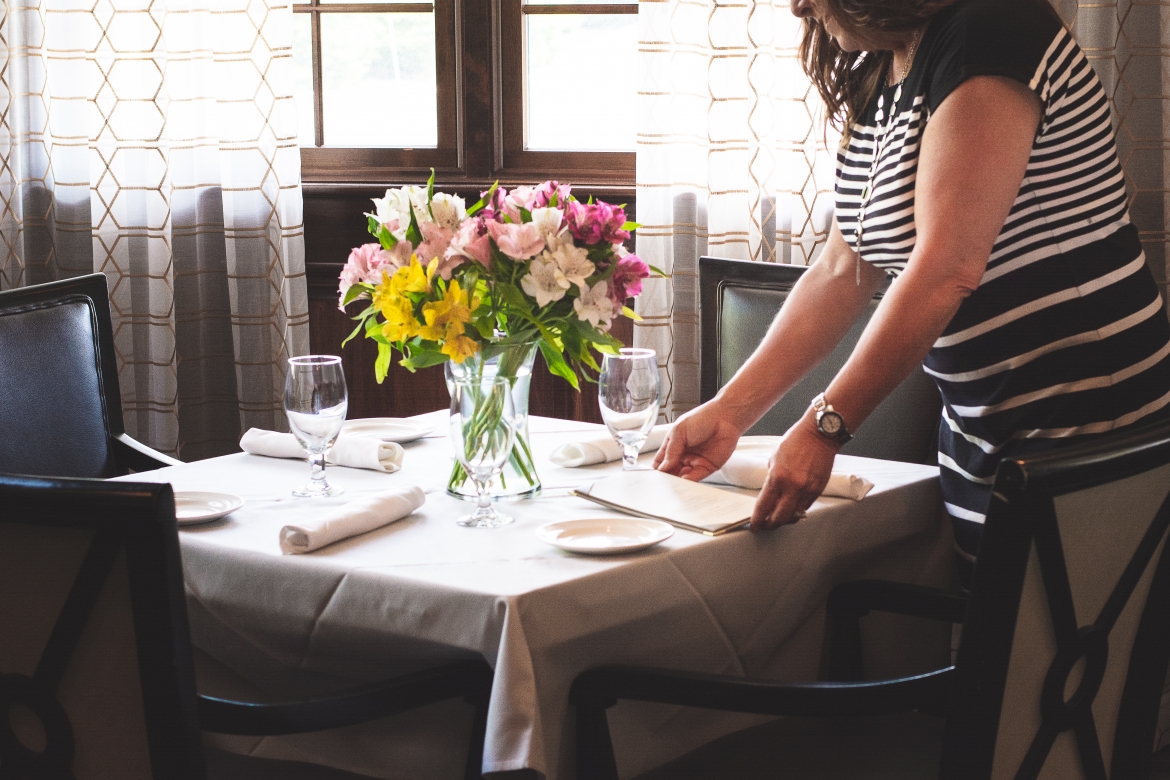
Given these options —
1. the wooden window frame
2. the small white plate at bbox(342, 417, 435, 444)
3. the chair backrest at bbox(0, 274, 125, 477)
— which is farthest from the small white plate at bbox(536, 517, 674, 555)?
the wooden window frame

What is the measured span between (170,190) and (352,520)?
93.1 inches

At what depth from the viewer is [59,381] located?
2.12 m

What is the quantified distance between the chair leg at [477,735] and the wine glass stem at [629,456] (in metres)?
0.56

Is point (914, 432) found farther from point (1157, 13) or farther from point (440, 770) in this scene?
point (1157, 13)

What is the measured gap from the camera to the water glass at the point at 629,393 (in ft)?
5.37

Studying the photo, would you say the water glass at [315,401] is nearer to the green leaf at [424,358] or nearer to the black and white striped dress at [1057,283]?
the green leaf at [424,358]

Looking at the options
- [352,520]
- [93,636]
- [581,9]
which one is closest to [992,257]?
[352,520]

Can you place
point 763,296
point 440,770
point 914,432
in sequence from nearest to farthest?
1. point 440,770
2. point 914,432
3. point 763,296

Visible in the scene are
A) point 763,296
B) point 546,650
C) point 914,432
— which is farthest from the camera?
point 763,296

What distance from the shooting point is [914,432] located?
2088 mm

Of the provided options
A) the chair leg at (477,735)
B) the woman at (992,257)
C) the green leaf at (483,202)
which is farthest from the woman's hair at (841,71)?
the chair leg at (477,735)

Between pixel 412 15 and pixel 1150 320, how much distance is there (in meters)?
2.58

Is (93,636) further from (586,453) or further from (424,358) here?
(586,453)

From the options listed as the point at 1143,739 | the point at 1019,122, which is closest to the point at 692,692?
the point at 1143,739
